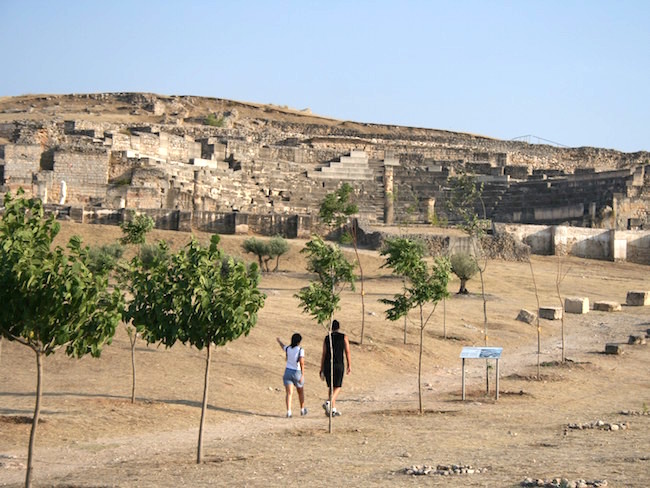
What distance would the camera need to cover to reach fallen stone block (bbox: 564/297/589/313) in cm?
2503

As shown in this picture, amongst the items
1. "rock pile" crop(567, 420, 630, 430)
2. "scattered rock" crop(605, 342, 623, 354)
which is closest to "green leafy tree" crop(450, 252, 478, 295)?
"scattered rock" crop(605, 342, 623, 354)

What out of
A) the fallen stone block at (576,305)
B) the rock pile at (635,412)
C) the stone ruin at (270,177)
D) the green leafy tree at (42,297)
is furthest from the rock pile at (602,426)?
the stone ruin at (270,177)

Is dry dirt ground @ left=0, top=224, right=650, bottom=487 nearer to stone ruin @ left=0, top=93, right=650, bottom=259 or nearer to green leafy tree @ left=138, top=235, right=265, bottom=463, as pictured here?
green leafy tree @ left=138, top=235, right=265, bottom=463

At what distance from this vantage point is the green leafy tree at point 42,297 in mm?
8164

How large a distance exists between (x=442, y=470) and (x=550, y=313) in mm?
15418

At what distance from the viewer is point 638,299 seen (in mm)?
26750

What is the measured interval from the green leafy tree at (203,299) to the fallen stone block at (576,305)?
52.5 feet

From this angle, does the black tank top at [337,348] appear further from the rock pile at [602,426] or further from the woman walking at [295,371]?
the rock pile at [602,426]

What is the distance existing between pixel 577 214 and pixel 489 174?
750 centimetres

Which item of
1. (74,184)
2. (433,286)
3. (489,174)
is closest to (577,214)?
(489,174)

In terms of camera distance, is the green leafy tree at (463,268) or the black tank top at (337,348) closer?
the black tank top at (337,348)

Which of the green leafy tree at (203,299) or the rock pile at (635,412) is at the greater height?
the green leafy tree at (203,299)

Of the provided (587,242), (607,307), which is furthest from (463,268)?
(587,242)

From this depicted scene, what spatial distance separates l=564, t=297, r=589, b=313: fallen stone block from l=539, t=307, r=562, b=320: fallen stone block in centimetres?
115
